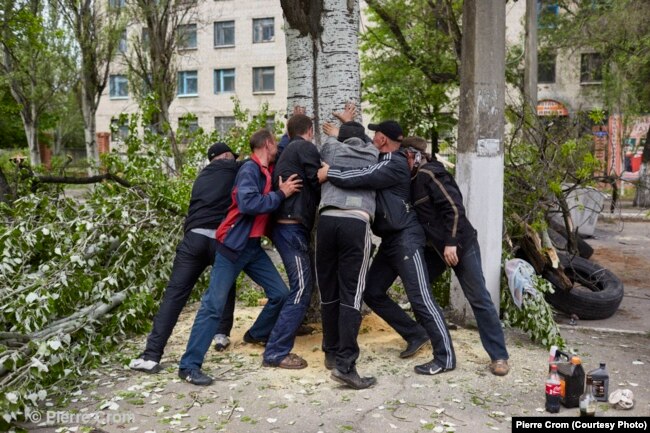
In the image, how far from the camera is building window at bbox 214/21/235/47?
154 feet

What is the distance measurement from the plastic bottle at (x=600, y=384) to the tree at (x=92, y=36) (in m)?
22.7

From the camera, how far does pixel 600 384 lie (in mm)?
5258

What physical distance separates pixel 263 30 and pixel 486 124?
40623 mm

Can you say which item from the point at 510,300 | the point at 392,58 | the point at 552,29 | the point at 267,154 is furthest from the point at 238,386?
the point at 552,29

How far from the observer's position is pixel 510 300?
7.16 meters

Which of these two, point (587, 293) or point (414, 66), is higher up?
point (414, 66)

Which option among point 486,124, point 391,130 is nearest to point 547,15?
point 486,124

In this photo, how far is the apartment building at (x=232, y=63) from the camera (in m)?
45.5

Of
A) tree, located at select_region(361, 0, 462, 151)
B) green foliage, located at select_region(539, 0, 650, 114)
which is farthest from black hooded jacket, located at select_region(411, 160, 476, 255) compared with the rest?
green foliage, located at select_region(539, 0, 650, 114)

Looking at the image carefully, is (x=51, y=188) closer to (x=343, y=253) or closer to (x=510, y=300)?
(x=343, y=253)

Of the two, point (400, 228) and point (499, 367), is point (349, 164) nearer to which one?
point (400, 228)

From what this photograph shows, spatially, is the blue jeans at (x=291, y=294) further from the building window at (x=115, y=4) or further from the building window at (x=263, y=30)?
the building window at (x=263, y=30)

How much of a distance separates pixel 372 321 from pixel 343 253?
174 centimetres

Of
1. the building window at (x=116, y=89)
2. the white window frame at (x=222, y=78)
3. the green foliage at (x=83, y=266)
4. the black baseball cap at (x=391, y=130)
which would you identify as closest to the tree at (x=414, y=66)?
the green foliage at (x=83, y=266)
